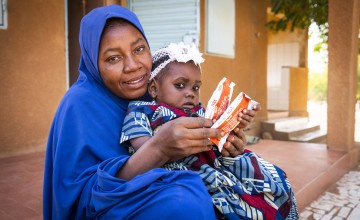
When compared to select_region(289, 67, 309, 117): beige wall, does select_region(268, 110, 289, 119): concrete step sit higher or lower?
lower

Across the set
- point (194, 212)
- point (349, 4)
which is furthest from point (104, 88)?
point (349, 4)

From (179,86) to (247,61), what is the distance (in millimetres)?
5964

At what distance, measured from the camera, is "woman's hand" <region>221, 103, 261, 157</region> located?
5.20ft

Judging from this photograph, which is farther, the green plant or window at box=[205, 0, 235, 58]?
the green plant

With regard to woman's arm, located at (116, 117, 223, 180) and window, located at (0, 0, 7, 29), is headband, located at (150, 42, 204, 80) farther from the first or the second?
window, located at (0, 0, 7, 29)

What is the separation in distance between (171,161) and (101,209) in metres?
0.36

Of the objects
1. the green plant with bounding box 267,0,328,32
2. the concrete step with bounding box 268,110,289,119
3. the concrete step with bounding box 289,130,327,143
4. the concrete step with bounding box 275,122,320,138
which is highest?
the green plant with bounding box 267,0,328,32

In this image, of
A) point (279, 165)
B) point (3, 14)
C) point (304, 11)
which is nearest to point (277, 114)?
point (304, 11)

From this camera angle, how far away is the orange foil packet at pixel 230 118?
1450mm

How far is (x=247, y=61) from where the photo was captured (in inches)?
298

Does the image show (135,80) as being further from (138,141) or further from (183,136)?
(183,136)

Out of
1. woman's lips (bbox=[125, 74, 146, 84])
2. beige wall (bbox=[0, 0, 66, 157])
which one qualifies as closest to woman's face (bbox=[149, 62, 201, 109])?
woman's lips (bbox=[125, 74, 146, 84])

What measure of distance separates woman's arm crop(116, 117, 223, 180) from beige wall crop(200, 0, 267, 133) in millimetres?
4568

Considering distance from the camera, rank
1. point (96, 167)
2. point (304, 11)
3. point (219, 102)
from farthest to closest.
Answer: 1. point (304, 11)
2. point (219, 102)
3. point (96, 167)
